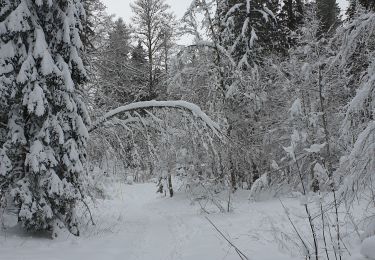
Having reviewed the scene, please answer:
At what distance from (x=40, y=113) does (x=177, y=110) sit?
14.0ft

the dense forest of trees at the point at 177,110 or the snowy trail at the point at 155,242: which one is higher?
the dense forest of trees at the point at 177,110

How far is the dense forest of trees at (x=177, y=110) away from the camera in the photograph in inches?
236

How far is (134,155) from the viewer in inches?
458

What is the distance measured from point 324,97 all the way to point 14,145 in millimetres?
12607

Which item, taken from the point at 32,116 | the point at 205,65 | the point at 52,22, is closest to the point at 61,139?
the point at 32,116

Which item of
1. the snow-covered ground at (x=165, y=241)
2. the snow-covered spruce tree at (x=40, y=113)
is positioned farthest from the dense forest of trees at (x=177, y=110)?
the snow-covered ground at (x=165, y=241)

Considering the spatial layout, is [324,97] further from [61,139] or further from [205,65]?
[61,139]

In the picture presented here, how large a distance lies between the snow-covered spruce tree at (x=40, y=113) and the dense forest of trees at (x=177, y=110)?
27 millimetres

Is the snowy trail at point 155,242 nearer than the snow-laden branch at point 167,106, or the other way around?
the snowy trail at point 155,242

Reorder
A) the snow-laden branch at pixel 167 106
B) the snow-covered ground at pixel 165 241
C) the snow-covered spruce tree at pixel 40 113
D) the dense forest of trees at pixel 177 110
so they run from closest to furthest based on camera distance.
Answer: the dense forest of trees at pixel 177 110
the snow-covered ground at pixel 165 241
the snow-covered spruce tree at pixel 40 113
the snow-laden branch at pixel 167 106

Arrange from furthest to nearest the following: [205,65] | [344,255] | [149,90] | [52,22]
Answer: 1. [149,90]
2. [205,65]
3. [52,22]
4. [344,255]

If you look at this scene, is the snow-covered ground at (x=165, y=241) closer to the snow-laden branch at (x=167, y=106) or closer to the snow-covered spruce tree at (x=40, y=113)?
the snow-covered spruce tree at (x=40, y=113)

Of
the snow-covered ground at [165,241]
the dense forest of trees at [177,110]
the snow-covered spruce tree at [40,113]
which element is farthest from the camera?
the snow-covered spruce tree at [40,113]

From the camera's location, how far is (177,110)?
11.7 meters
